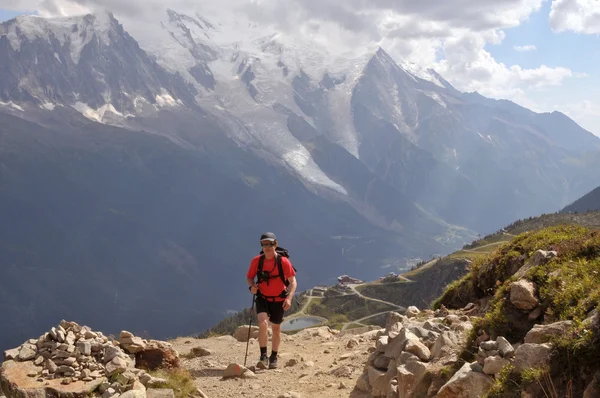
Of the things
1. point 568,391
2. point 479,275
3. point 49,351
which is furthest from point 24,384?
point 479,275

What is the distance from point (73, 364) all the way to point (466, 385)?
8.66m

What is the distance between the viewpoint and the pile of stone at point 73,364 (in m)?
11.8

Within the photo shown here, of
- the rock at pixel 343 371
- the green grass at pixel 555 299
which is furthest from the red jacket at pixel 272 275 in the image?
the green grass at pixel 555 299

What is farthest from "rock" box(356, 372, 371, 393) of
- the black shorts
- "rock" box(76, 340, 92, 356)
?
"rock" box(76, 340, 92, 356)

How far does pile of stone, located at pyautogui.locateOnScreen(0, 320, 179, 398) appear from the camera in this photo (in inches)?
463

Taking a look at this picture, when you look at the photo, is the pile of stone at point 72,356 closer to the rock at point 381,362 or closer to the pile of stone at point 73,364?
the pile of stone at point 73,364

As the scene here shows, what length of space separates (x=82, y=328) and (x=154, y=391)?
3.32m

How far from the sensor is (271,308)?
54.5 feet

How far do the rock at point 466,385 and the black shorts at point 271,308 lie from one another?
7.86 m

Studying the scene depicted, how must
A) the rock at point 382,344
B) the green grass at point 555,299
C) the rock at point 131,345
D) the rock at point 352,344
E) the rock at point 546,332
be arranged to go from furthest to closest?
the rock at point 352,344 < the rock at point 131,345 < the rock at point 382,344 < the rock at point 546,332 < the green grass at point 555,299

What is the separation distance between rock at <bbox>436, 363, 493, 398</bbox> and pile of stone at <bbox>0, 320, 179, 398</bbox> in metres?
6.52

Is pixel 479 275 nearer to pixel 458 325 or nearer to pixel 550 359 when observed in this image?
pixel 458 325

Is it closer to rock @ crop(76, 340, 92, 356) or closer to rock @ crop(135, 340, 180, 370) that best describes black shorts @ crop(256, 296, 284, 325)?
rock @ crop(135, 340, 180, 370)

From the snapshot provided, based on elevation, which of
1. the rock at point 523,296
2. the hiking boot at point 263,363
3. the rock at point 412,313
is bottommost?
the hiking boot at point 263,363
